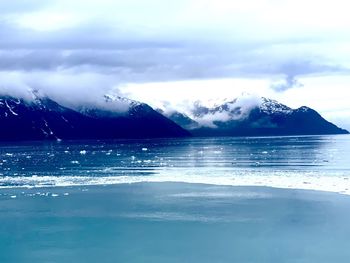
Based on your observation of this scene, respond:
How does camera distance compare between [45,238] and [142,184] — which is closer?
[45,238]

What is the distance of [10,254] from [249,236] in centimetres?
1407

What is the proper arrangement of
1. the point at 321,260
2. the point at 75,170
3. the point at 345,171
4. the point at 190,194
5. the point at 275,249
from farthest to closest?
the point at 75,170 < the point at 345,171 < the point at 190,194 < the point at 275,249 < the point at 321,260

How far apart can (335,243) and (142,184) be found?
3205 centimetres

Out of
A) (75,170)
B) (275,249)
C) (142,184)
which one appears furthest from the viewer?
(75,170)

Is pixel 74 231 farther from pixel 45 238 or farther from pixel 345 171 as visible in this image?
pixel 345 171

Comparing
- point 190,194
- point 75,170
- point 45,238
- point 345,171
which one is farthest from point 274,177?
point 45,238

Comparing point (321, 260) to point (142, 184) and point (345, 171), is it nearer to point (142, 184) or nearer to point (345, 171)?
point (142, 184)

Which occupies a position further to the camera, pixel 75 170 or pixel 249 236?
pixel 75 170

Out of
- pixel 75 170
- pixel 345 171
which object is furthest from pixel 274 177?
pixel 75 170

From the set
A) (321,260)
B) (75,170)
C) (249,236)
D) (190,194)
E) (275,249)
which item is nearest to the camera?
(321,260)

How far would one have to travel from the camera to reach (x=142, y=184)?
63.4 m

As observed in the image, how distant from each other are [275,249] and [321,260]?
116 inches

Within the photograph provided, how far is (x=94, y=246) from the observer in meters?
34.5

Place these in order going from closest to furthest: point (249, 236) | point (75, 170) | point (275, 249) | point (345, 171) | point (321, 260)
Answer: point (321, 260)
point (275, 249)
point (249, 236)
point (345, 171)
point (75, 170)
